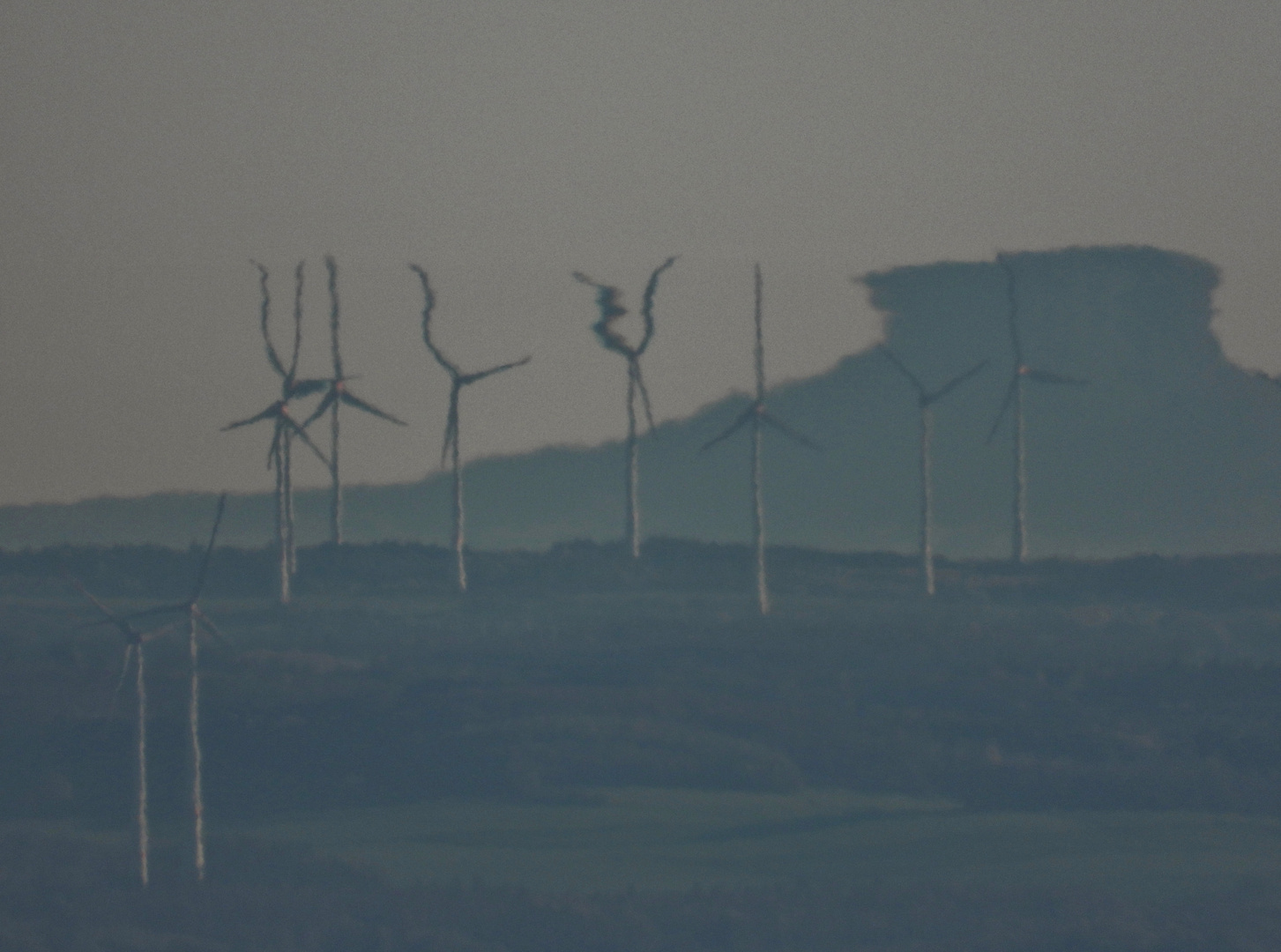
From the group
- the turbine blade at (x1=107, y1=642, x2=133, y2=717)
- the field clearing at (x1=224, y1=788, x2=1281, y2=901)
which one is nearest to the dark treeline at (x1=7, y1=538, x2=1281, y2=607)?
the turbine blade at (x1=107, y1=642, x2=133, y2=717)

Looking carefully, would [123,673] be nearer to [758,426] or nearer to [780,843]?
[780,843]

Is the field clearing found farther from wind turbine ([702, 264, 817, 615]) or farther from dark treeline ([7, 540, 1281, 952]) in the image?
wind turbine ([702, 264, 817, 615])

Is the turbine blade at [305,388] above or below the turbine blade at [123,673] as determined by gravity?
above

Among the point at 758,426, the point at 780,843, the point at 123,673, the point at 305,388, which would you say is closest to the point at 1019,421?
the point at 758,426

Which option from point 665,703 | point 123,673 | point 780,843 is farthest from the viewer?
point 665,703

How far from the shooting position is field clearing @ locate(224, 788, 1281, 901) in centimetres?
6094

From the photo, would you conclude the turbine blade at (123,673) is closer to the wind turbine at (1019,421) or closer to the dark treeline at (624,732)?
the dark treeline at (624,732)

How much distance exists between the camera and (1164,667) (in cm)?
8844

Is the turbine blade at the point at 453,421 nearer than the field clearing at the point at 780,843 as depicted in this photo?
No

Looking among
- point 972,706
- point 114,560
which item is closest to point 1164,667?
point 972,706

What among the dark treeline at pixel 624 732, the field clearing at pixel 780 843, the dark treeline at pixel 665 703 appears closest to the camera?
the dark treeline at pixel 624 732

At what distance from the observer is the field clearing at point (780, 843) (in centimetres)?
6094

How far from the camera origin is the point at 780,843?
6625 centimetres

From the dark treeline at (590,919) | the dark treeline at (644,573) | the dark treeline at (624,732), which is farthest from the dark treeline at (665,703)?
the dark treeline at (590,919)
